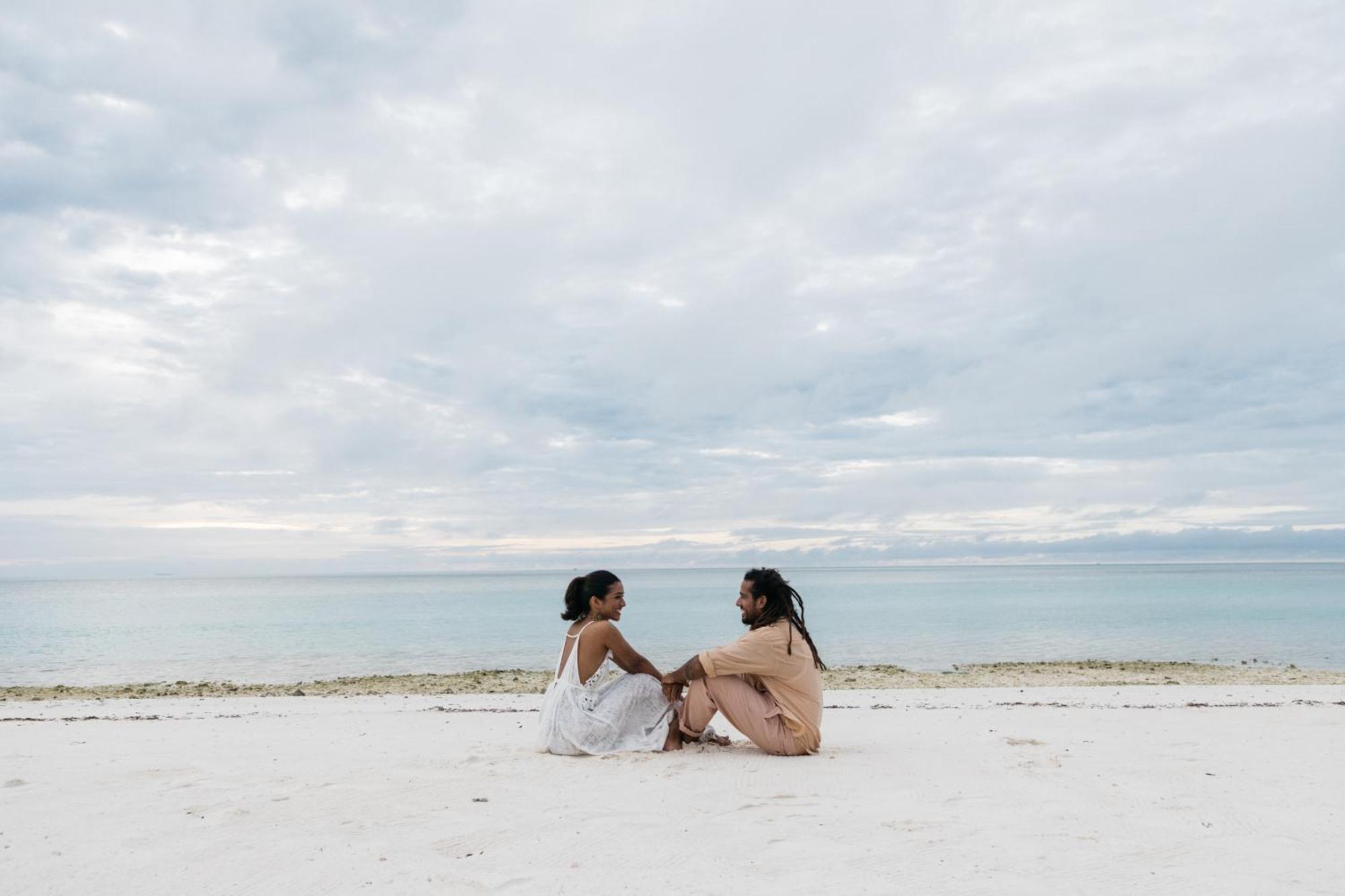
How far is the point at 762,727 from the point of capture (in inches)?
273

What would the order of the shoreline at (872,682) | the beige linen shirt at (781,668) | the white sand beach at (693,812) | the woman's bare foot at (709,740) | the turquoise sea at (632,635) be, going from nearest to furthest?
the white sand beach at (693,812)
the beige linen shirt at (781,668)
the woman's bare foot at (709,740)
the shoreline at (872,682)
the turquoise sea at (632,635)

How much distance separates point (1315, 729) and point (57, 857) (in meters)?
10.1

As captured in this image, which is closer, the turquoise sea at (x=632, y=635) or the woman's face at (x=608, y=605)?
the woman's face at (x=608, y=605)

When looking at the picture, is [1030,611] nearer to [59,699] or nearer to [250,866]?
[59,699]

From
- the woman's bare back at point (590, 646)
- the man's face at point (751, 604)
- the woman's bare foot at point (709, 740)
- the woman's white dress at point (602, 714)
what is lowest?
the woman's bare foot at point (709, 740)

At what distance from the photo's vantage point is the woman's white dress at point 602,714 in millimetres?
7227

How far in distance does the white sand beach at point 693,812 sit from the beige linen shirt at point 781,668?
36cm

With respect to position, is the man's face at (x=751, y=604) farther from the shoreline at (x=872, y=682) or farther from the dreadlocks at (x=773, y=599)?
the shoreline at (x=872, y=682)

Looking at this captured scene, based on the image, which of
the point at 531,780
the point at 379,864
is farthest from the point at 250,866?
the point at 531,780

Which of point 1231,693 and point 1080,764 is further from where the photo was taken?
point 1231,693

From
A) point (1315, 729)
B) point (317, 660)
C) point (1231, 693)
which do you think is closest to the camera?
point (1315, 729)

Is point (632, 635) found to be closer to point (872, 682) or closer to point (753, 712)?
point (872, 682)

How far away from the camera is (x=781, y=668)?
22.6ft

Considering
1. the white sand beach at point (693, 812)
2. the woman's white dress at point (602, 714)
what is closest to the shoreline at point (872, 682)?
the white sand beach at point (693, 812)
